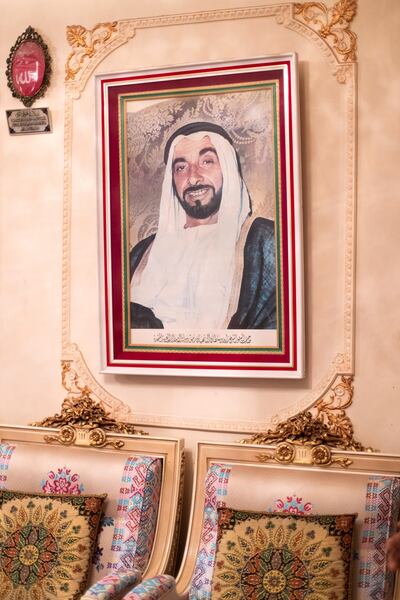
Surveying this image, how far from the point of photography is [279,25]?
11.2ft

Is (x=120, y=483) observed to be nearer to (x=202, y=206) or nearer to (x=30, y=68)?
(x=202, y=206)

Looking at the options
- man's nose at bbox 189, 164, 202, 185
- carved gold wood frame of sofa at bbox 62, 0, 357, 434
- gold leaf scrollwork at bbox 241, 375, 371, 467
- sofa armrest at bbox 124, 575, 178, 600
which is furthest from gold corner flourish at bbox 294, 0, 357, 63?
sofa armrest at bbox 124, 575, 178, 600

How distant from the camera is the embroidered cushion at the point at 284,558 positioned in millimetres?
2852

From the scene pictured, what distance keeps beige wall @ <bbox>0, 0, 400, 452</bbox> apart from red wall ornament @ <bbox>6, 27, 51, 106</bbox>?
4cm

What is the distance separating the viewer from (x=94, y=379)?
3660 mm

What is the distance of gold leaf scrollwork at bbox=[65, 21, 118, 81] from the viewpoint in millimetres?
3652

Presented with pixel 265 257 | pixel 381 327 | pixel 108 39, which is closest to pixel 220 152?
pixel 265 257

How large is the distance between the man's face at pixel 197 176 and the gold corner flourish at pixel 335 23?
0.61 metres

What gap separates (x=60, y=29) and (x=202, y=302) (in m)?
1.38

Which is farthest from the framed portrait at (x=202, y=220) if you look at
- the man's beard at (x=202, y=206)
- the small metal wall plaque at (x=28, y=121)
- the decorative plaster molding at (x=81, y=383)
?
the small metal wall plaque at (x=28, y=121)

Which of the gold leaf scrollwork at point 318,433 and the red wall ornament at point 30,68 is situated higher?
the red wall ornament at point 30,68

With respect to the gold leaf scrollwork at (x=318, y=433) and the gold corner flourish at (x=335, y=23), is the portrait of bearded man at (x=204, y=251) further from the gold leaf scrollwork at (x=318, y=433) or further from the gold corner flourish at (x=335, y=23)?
the gold corner flourish at (x=335, y=23)

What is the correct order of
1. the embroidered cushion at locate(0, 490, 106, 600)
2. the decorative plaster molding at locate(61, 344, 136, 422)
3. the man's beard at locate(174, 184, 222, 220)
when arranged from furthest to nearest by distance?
the decorative plaster molding at locate(61, 344, 136, 422) → the man's beard at locate(174, 184, 222, 220) → the embroidered cushion at locate(0, 490, 106, 600)

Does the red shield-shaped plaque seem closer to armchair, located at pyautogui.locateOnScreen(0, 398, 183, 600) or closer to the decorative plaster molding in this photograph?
the decorative plaster molding
